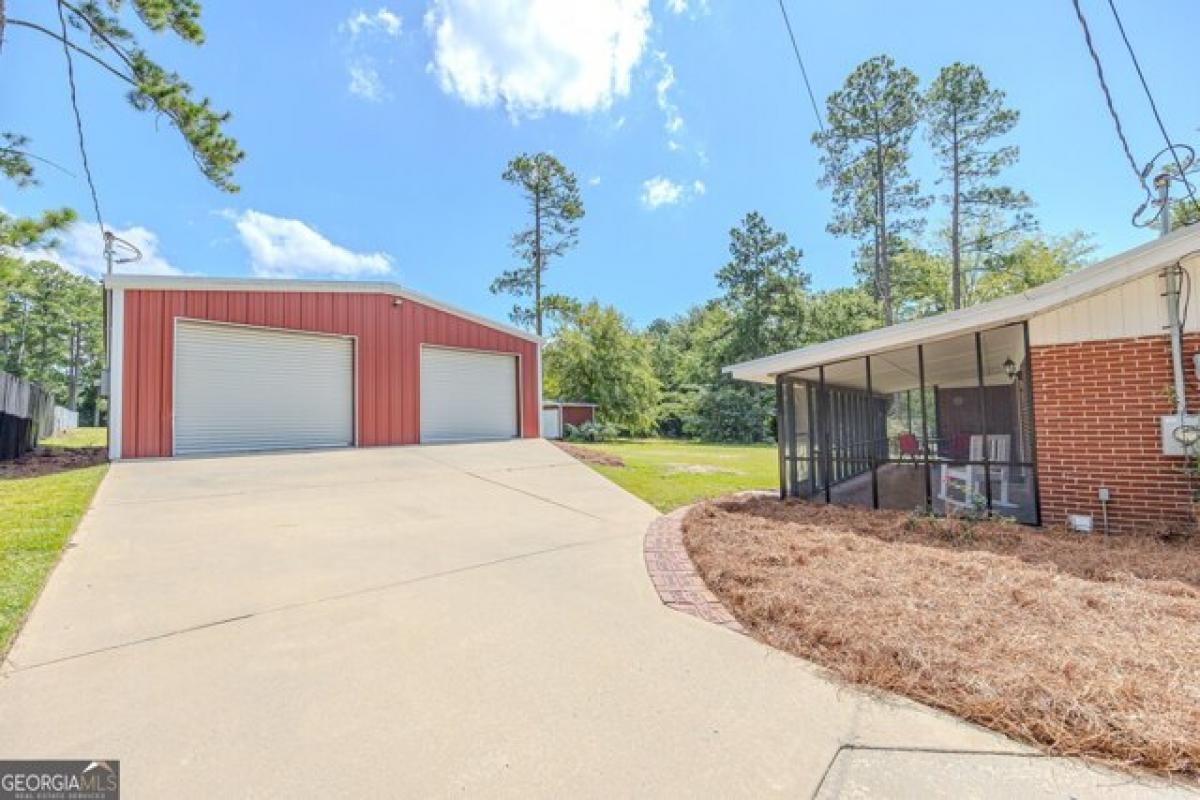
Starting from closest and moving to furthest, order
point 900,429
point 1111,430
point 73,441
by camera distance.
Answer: point 1111,430 → point 900,429 → point 73,441

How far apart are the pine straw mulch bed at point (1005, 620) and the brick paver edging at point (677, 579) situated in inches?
4.2

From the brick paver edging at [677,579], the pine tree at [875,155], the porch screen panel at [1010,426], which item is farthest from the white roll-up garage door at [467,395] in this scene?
the pine tree at [875,155]

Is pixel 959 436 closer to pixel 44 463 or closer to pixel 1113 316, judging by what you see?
pixel 1113 316

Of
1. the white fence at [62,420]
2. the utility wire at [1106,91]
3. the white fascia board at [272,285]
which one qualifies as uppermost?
the utility wire at [1106,91]

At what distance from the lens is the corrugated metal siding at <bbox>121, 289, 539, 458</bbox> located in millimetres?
8898

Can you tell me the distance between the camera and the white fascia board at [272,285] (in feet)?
29.1

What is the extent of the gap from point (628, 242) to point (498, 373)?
1791 centimetres

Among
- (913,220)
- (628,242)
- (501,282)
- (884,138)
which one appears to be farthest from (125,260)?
(913,220)

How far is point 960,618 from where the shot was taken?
3133mm

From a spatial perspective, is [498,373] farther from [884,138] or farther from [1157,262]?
[884,138]

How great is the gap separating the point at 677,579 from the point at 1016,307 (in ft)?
15.8

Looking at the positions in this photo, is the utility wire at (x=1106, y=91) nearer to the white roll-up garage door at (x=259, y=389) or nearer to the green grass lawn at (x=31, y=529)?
the green grass lawn at (x=31, y=529)

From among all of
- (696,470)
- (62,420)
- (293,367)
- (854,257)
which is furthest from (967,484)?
(62,420)

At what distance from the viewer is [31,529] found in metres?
4.70
